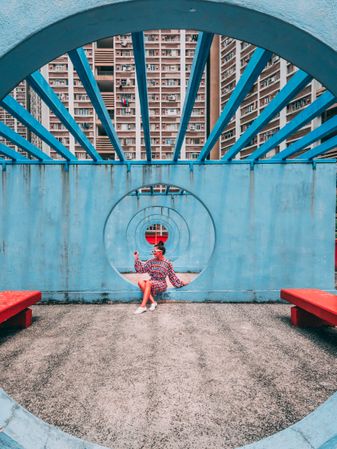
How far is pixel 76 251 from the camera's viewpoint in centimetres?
621

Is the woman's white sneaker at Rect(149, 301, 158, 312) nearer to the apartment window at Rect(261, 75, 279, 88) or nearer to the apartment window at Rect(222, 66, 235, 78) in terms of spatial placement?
the apartment window at Rect(261, 75, 279, 88)

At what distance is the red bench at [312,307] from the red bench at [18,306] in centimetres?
408

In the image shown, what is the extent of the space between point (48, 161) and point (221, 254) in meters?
4.21

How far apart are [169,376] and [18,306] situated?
2.42 meters

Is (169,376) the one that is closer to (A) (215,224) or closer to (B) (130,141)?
(A) (215,224)

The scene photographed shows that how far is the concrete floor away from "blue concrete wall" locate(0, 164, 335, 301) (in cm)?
133

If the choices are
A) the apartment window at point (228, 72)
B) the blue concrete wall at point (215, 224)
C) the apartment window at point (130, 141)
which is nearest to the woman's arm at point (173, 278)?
the blue concrete wall at point (215, 224)

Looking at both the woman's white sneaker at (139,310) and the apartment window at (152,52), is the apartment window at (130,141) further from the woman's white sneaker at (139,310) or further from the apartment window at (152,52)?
the woman's white sneaker at (139,310)

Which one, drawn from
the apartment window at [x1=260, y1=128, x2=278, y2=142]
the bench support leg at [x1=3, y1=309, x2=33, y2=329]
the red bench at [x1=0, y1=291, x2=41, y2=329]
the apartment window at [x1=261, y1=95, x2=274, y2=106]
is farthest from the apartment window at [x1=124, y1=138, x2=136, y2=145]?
the bench support leg at [x1=3, y1=309, x2=33, y2=329]

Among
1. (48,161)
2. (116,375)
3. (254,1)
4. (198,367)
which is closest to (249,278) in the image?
(198,367)

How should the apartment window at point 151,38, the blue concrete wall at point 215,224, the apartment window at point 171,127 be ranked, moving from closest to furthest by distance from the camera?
the blue concrete wall at point 215,224 → the apartment window at point 151,38 → the apartment window at point 171,127

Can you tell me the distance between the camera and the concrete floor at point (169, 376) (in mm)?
2229

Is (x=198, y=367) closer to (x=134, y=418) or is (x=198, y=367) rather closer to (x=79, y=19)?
(x=134, y=418)

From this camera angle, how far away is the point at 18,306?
4.07 meters
